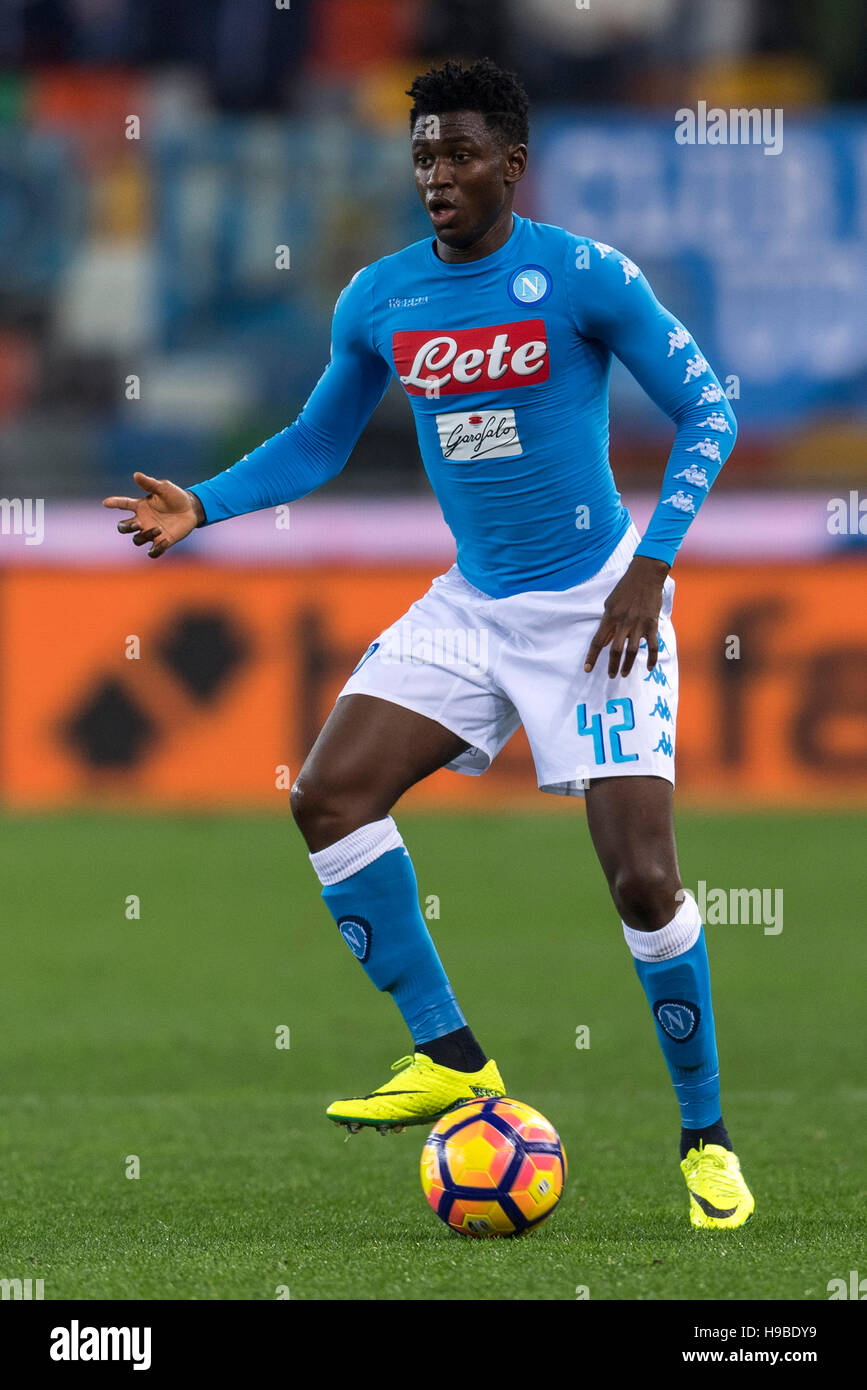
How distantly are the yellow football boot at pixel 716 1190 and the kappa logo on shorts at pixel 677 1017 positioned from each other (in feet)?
0.85

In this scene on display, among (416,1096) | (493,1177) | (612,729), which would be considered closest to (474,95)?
(612,729)

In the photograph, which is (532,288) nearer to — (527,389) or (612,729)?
(527,389)

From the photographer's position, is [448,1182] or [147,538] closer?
[448,1182]

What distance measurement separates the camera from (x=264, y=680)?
12320 mm

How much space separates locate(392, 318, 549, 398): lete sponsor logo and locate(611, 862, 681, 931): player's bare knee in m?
1.11

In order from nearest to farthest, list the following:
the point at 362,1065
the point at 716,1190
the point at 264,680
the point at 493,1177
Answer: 1. the point at 493,1177
2. the point at 716,1190
3. the point at 362,1065
4. the point at 264,680

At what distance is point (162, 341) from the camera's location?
16859 millimetres

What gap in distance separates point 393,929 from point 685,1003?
69 centimetres

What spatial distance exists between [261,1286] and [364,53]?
52.7 feet

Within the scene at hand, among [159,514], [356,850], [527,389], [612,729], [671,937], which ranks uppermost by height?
[527,389]

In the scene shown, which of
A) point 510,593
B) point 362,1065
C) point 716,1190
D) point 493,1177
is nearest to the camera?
point 493,1177

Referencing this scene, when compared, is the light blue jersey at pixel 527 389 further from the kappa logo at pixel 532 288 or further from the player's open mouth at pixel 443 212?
the player's open mouth at pixel 443 212

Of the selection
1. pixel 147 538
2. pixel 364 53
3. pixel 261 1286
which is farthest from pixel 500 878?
pixel 364 53
